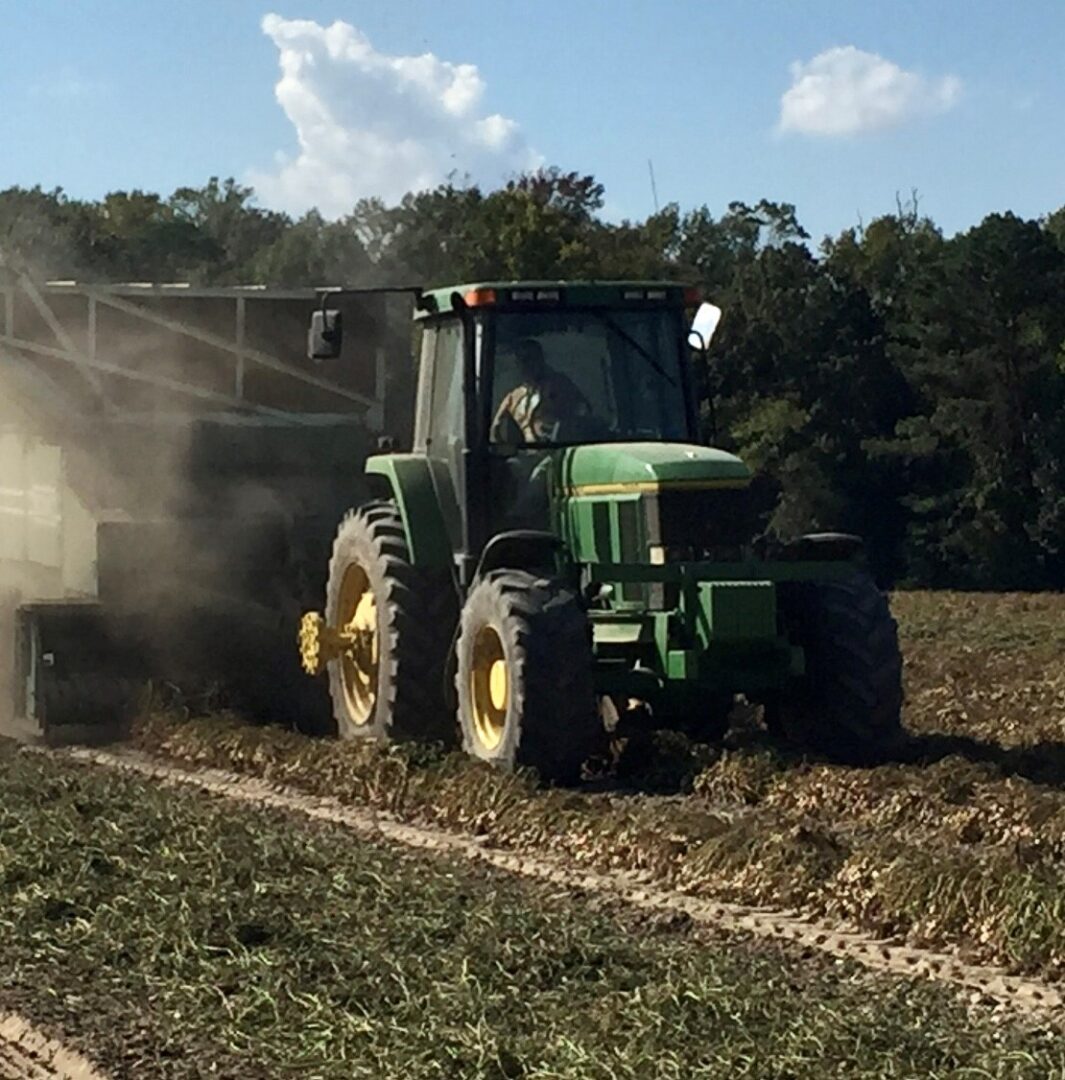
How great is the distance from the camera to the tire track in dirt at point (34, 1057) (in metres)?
6.00

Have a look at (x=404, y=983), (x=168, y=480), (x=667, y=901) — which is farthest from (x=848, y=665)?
Result: (x=168, y=480)

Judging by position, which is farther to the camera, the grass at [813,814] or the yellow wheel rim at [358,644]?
the yellow wheel rim at [358,644]

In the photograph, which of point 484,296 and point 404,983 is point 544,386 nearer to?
point 484,296

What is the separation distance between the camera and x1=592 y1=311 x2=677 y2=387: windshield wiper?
11680 millimetres

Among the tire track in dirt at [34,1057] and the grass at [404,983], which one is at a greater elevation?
the grass at [404,983]

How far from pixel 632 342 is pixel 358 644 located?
2379 mm

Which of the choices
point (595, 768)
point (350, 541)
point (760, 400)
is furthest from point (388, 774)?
point (760, 400)

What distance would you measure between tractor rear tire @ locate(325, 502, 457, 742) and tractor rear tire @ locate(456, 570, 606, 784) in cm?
104

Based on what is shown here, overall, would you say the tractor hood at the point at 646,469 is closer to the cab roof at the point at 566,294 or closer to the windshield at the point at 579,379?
the windshield at the point at 579,379

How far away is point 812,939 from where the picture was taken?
297 inches

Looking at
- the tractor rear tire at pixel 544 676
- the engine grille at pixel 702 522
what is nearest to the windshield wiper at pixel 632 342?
the engine grille at pixel 702 522

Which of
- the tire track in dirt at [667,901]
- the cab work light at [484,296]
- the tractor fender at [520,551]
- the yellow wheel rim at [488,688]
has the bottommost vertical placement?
the tire track in dirt at [667,901]

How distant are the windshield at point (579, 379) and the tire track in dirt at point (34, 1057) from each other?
562cm

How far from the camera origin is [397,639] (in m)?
11.9
